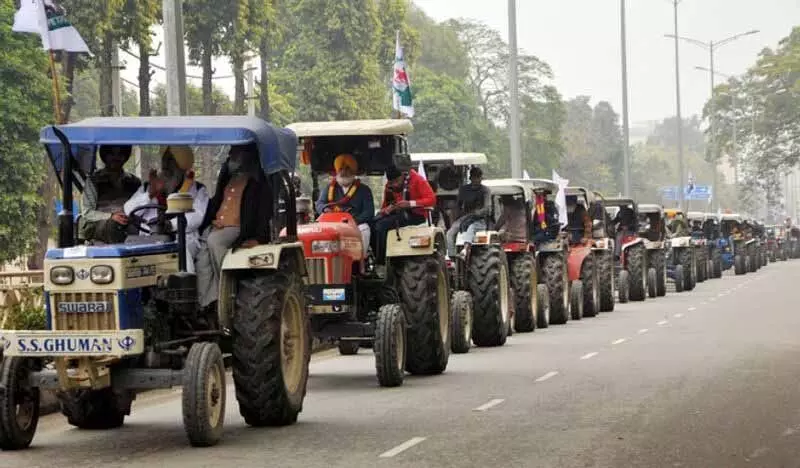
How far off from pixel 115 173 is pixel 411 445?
11.8ft

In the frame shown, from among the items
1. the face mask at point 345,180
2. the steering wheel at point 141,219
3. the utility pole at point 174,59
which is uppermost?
the utility pole at point 174,59

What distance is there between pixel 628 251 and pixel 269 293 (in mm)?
28669

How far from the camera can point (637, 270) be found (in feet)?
142

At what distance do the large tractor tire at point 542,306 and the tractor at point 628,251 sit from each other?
1004 cm

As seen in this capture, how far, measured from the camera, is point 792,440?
13680 mm

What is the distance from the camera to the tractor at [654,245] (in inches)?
1772

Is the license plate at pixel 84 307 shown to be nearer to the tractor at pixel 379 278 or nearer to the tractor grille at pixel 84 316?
the tractor grille at pixel 84 316

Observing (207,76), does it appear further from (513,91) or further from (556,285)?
(556,285)

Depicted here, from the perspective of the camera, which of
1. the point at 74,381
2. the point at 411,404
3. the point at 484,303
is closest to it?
the point at 74,381

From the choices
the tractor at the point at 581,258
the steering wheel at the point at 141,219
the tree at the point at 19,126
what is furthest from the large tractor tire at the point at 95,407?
the tree at the point at 19,126

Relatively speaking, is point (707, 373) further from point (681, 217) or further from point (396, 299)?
point (681, 217)

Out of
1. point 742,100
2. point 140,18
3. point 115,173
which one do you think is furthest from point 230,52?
point 742,100

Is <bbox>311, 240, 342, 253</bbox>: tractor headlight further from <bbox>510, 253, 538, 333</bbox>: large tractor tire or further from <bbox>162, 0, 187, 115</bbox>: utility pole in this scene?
<bbox>510, 253, 538, 333</bbox>: large tractor tire

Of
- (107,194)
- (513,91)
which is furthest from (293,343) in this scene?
(513,91)
